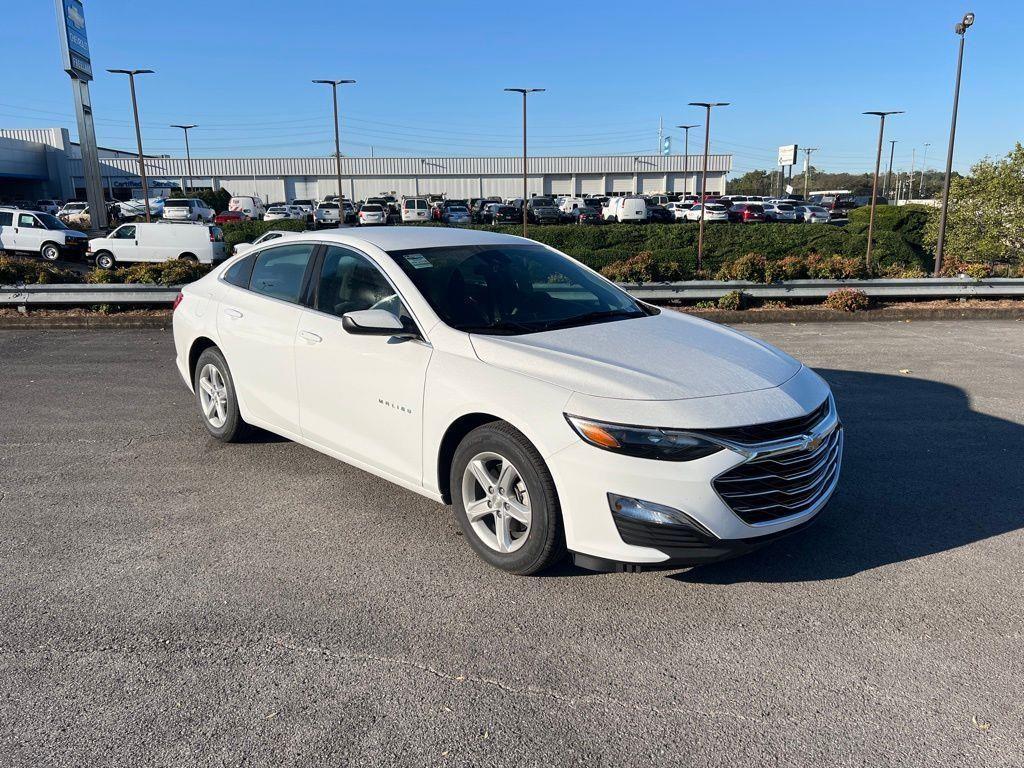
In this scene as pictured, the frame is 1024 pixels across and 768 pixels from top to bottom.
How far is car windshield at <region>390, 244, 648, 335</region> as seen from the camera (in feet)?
14.2

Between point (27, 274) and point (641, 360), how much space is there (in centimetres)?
1280

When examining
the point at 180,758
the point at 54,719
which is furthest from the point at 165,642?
the point at 180,758

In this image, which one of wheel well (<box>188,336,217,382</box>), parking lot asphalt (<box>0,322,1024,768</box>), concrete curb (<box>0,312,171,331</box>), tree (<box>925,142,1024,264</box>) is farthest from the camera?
tree (<box>925,142,1024,264</box>)

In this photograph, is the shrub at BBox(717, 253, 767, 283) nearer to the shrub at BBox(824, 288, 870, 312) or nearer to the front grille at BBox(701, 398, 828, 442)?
the shrub at BBox(824, 288, 870, 312)

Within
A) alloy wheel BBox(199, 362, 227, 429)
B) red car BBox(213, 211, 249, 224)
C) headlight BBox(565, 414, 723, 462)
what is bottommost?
alloy wheel BBox(199, 362, 227, 429)

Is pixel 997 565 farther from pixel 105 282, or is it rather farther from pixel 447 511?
pixel 105 282

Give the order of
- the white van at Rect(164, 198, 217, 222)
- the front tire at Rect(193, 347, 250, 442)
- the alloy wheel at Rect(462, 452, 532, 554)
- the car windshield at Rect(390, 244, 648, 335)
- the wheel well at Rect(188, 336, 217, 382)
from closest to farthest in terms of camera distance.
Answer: the alloy wheel at Rect(462, 452, 532, 554) < the car windshield at Rect(390, 244, 648, 335) < the front tire at Rect(193, 347, 250, 442) < the wheel well at Rect(188, 336, 217, 382) < the white van at Rect(164, 198, 217, 222)

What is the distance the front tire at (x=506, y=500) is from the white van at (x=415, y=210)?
1720 inches

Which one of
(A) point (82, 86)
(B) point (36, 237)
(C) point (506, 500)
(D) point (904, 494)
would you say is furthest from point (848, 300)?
(A) point (82, 86)

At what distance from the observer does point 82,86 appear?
1276 inches

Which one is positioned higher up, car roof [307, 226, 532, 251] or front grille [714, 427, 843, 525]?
car roof [307, 226, 532, 251]

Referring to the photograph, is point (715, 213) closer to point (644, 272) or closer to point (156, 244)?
point (156, 244)

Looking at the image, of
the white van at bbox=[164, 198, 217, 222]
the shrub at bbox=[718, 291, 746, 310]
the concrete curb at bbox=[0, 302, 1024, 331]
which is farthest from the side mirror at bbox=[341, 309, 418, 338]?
the white van at bbox=[164, 198, 217, 222]

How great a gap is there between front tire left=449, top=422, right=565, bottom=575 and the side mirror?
729mm
